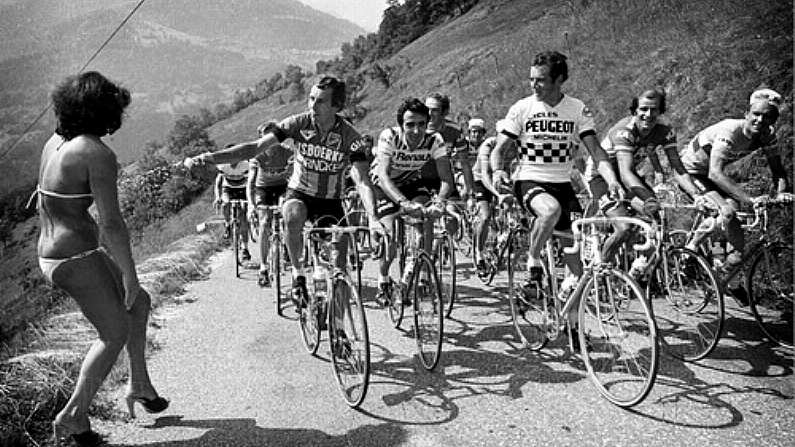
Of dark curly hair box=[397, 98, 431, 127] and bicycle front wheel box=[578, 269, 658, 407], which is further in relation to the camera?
dark curly hair box=[397, 98, 431, 127]

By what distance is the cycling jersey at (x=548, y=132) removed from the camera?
16.7 ft

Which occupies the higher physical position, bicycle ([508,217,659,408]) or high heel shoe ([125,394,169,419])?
bicycle ([508,217,659,408])

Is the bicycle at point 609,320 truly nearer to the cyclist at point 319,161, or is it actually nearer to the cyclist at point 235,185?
the cyclist at point 319,161

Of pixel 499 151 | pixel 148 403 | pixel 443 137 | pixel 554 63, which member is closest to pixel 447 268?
pixel 443 137

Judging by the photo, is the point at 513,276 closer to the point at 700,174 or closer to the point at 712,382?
the point at 712,382

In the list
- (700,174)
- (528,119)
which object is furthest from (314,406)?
(700,174)

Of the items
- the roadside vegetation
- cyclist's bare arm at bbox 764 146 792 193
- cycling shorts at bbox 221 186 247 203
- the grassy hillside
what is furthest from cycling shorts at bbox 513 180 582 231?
cycling shorts at bbox 221 186 247 203

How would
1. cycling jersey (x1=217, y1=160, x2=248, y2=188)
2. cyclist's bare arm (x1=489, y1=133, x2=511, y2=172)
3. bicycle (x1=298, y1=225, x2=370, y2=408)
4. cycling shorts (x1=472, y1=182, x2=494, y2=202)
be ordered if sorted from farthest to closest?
1. cycling jersey (x1=217, y1=160, x2=248, y2=188)
2. cycling shorts (x1=472, y1=182, x2=494, y2=202)
3. cyclist's bare arm (x1=489, y1=133, x2=511, y2=172)
4. bicycle (x1=298, y1=225, x2=370, y2=408)

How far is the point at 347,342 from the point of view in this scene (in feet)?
15.1

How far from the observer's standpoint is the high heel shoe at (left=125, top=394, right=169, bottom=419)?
4168mm

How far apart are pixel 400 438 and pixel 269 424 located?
100cm

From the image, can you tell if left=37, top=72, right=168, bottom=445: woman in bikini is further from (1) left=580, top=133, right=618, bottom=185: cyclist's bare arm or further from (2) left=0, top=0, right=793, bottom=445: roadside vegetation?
(1) left=580, top=133, right=618, bottom=185: cyclist's bare arm

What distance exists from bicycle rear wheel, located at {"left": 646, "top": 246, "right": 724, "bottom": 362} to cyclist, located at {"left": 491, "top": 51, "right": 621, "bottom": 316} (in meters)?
0.96

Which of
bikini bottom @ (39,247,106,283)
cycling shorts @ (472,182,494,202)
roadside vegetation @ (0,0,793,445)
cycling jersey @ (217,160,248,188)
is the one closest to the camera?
bikini bottom @ (39,247,106,283)
